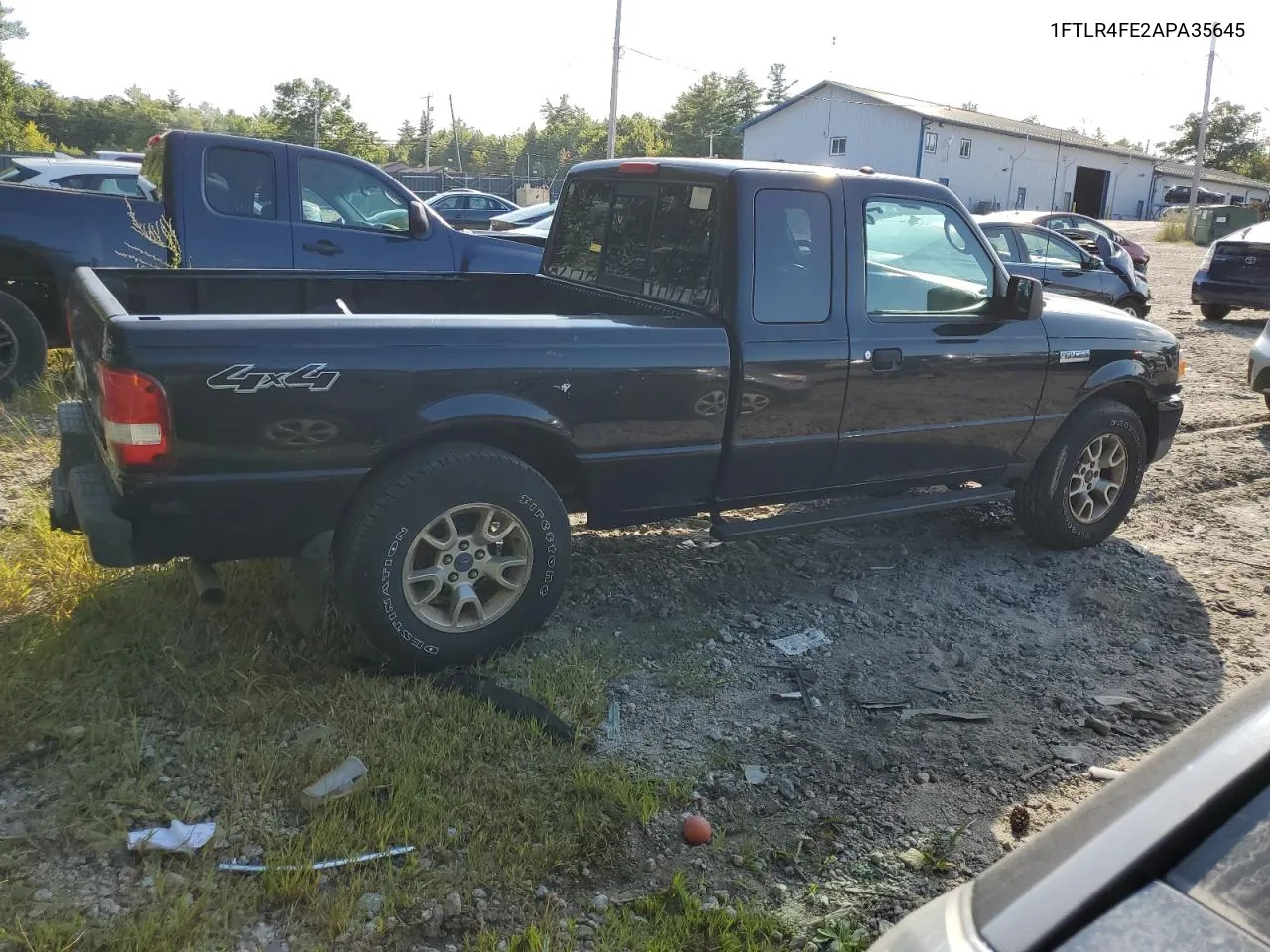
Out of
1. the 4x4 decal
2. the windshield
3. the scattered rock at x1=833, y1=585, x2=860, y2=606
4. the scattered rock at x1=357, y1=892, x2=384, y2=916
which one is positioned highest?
the windshield

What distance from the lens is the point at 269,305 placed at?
16.5ft

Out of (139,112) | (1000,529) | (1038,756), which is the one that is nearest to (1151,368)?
(1000,529)

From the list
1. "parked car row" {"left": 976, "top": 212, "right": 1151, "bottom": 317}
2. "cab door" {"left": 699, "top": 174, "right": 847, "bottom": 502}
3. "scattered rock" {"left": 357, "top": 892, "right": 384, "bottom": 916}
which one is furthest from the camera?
"parked car row" {"left": 976, "top": 212, "right": 1151, "bottom": 317}

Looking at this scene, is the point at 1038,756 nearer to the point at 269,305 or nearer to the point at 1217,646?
the point at 1217,646

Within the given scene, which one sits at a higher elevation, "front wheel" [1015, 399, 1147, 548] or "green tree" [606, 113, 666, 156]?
"green tree" [606, 113, 666, 156]

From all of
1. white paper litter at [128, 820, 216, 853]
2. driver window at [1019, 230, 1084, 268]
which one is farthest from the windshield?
white paper litter at [128, 820, 216, 853]

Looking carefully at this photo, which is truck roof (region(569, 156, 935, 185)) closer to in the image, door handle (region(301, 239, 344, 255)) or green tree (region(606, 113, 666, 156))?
door handle (region(301, 239, 344, 255))

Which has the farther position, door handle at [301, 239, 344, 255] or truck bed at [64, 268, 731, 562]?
door handle at [301, 239, 344, 255]

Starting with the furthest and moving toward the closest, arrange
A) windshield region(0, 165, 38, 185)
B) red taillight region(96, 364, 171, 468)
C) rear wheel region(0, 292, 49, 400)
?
1. windshield region(0, 165, 38, 185)
2. rear wheel region(0, 292, 49, 400)
3. red taillight region(96, 364, 171, 468)

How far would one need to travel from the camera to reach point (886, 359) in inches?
187

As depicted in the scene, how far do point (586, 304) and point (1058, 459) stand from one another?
8.67 ft

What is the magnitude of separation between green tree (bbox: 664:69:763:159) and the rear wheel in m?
64.8

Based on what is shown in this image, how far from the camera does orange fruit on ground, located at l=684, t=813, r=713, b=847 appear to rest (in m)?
3.20

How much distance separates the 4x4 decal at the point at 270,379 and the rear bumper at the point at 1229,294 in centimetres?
1442
